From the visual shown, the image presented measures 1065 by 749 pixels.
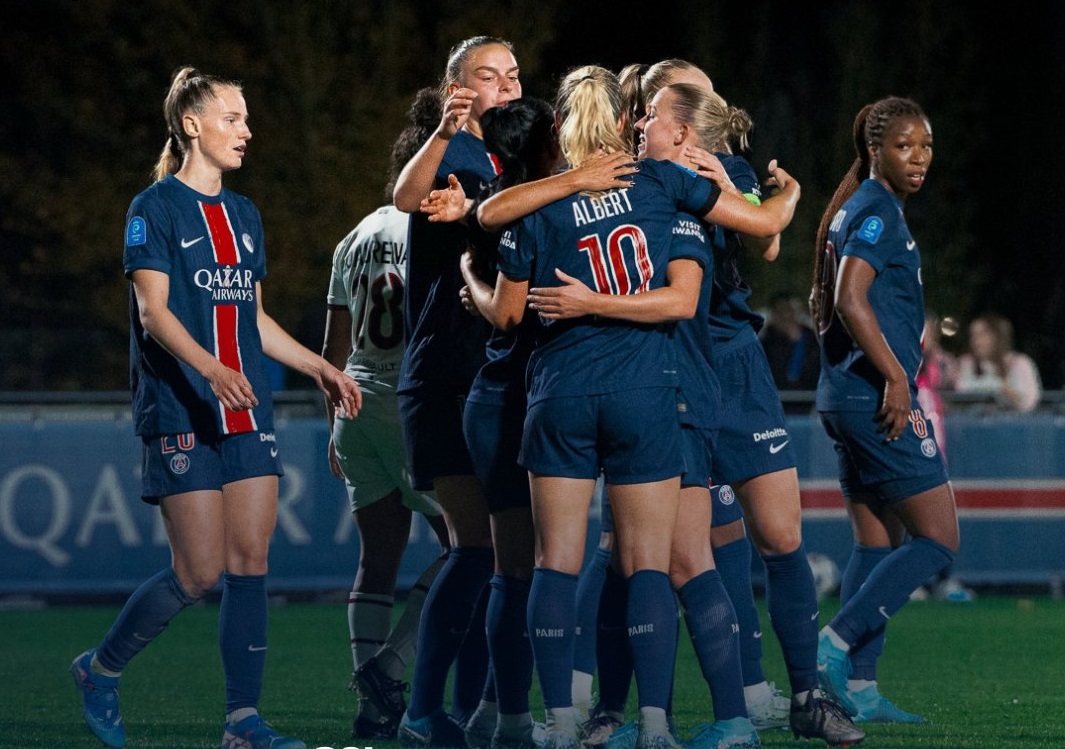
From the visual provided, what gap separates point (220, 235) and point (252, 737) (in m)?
1.59

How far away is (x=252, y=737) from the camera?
18.8 ft

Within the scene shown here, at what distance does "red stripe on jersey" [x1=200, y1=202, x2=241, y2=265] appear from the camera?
235 inches

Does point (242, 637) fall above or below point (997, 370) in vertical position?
below

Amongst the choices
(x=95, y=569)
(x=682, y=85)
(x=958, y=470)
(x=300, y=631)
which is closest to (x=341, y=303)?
(x=682, y=85)

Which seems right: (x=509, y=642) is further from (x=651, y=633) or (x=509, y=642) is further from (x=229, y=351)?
(x=229, y=351)

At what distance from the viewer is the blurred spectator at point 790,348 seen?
14406 millimetres

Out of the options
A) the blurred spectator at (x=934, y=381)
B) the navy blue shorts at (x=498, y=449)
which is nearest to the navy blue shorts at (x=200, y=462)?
the navy blue shorts at (x=498, y=449)

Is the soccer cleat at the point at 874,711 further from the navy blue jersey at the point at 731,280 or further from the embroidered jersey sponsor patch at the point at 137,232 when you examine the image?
the embroidered jersey sponsor patch at the point at 137,232

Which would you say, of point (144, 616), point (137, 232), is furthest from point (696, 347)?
point (144, 616)

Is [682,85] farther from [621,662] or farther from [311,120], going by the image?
[311,120]

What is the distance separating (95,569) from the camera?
12484 mm

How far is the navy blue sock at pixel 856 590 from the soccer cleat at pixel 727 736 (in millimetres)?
1383

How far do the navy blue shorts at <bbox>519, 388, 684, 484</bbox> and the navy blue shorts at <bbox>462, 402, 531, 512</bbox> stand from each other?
0.35m

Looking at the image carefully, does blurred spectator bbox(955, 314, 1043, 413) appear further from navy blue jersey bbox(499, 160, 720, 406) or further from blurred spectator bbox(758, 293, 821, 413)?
navy blue jersey bbox(499, 160, 720, 406)
